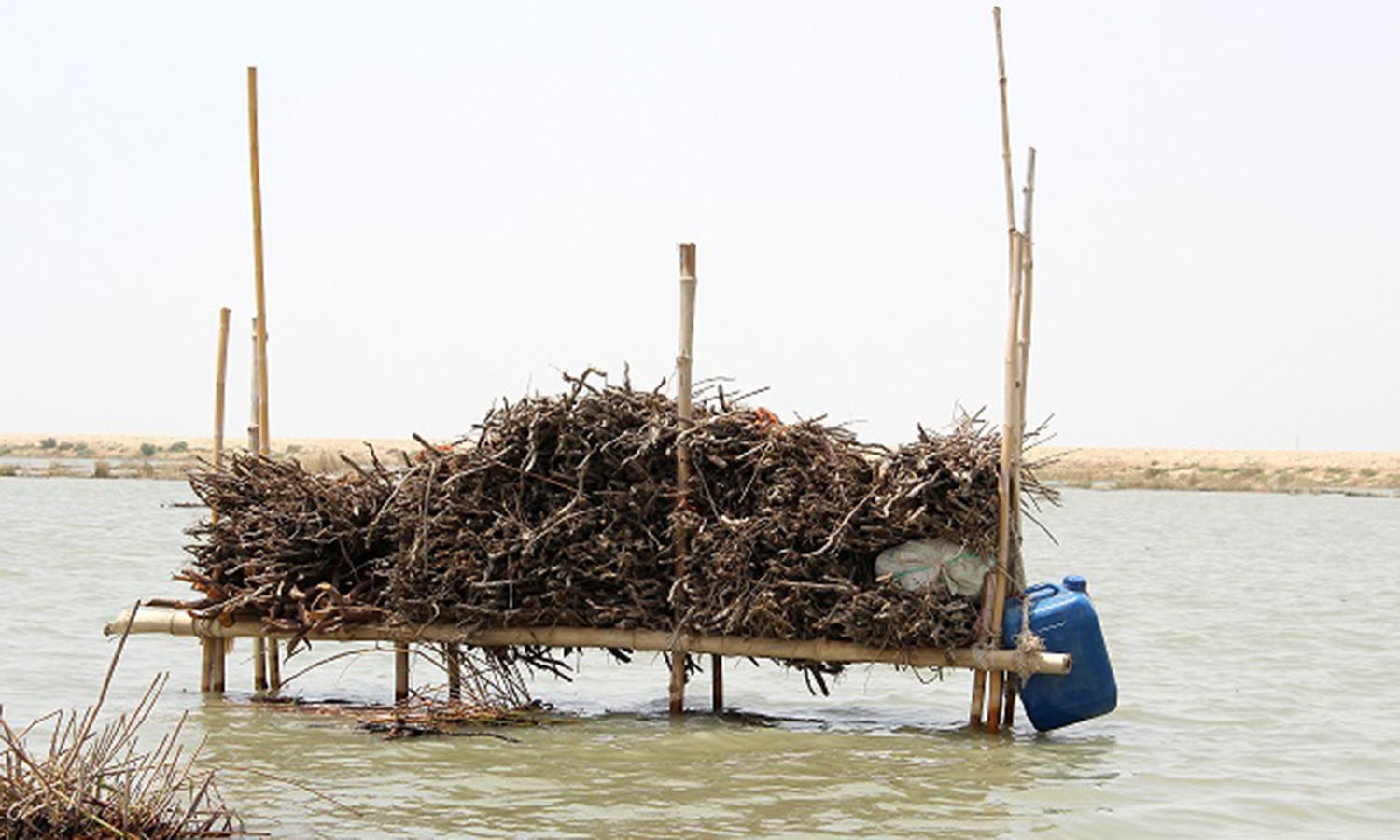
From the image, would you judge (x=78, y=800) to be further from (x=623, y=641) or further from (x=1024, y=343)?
(x=1024, y=343)

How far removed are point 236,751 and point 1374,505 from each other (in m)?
41.1

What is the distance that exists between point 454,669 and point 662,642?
1.29 m

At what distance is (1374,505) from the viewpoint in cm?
4509

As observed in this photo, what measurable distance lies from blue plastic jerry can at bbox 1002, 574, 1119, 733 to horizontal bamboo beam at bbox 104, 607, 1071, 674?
6.0 inches

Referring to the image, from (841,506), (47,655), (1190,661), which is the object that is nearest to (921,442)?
(841,506)

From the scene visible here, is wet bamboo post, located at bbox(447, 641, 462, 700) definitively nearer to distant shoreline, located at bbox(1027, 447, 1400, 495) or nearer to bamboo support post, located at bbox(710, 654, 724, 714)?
bamboo support post, located at bbox(710, 654, 724, 714)

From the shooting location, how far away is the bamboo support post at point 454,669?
9.98 m

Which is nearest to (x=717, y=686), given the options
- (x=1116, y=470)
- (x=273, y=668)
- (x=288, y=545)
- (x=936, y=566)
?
(x=936, y=566)

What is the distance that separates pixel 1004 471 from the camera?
930 centimetres

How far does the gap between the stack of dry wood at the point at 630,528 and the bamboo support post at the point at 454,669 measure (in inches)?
8.1

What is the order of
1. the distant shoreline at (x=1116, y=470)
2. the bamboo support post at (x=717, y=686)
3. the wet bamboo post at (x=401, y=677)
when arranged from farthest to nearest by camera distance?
the distant shoreline at (x=1116, y=470) < the bamboo support post at (x=717, y=686) < the wet bamboo post at (x=401, y=677)

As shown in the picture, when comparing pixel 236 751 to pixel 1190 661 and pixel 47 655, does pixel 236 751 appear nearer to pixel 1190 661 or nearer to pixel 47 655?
pixel 47 655

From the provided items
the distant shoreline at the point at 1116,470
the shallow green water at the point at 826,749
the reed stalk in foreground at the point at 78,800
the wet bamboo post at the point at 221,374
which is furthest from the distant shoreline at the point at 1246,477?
the reed stalk in foreground at the point at 78,800

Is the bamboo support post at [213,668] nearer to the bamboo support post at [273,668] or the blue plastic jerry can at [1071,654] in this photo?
the bamboo support post at [273,668]
